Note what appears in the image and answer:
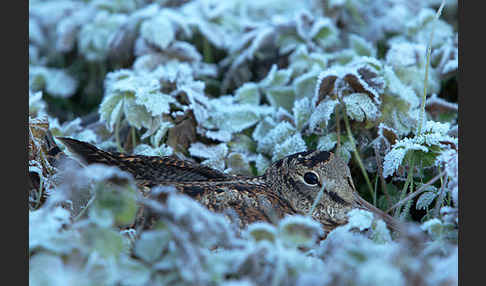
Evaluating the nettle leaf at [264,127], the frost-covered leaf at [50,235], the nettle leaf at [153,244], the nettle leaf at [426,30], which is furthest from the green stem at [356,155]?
the frost-covered leaf at [50,235]

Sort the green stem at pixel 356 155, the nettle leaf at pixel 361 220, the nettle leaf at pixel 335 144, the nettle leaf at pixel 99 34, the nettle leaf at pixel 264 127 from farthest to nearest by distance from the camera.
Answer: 1. the nettle leaf at pixel 99 34
2. the nettle leaf at pixel 264 127
3. the nettle leaf at pixel 335 144
4. the green stem at pixel 356 155
5. the nettle leaf at pixel 361 220

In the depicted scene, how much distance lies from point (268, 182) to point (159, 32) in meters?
1.49

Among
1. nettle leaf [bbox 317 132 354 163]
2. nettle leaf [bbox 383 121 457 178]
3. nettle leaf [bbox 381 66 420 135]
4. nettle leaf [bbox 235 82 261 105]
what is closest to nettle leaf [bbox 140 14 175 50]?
nettle leaf [bbox 235 82 261 105]

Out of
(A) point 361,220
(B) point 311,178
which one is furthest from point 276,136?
(A) point 361,220

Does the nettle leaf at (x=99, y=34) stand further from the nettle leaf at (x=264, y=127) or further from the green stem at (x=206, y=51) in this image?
the nettle leaf at (x=264, y=127)

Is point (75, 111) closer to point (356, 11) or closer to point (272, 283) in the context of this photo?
point (356, 11)

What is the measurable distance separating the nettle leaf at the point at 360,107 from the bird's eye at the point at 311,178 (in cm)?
43

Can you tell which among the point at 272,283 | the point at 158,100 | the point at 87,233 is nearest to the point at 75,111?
the point at 158,100

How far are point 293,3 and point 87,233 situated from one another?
3186mm

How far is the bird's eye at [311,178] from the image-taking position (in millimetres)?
2217

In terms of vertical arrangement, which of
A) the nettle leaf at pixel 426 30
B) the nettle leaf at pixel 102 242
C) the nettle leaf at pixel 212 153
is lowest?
the nettle leaf at pixel 212 153

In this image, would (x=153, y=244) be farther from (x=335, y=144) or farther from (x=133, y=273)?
(x=335, y=144)

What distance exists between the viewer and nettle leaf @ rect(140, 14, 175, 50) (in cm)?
334

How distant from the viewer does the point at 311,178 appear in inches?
87.6
